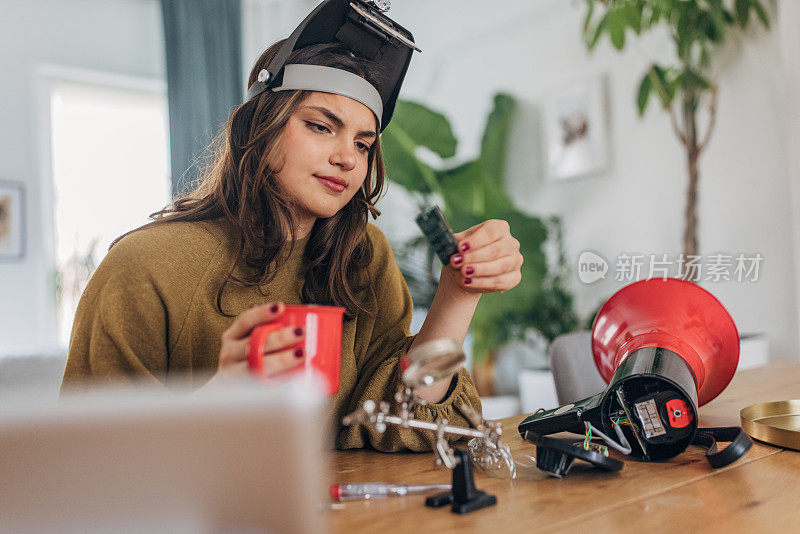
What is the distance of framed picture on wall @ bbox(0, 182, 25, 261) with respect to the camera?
141 inches

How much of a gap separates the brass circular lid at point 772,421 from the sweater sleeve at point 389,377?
364 mm

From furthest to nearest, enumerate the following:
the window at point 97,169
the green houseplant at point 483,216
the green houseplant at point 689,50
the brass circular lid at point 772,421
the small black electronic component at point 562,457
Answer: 1. the window at point 97,169
2. the green houseplant at point 483,216
3. the green houseplant at point 689,50
4. the brass circular lid at point 772,421
5. the small black electronic component at point 562,457

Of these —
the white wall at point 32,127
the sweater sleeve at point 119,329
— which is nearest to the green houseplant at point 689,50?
the sweater sleeve at point 119,329

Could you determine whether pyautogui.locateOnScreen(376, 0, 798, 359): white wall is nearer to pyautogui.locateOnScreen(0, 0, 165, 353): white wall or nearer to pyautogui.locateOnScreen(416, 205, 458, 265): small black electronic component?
pyautogui.locateOnScreen(0, 0, 165, 353): white wall

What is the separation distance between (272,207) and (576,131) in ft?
8.55

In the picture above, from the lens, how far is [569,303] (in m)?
3.33

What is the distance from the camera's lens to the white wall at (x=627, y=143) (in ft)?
8.93

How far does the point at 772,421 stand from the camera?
921 mm

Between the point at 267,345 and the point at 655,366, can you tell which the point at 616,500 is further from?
the point at 267,345

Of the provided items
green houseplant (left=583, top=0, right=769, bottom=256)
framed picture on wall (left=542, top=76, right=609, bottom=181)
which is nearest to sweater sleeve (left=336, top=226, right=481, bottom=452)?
green houseplant (left=583, top=0, right=769, bottom=256)

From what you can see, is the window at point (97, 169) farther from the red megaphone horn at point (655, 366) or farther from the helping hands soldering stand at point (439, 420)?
the helping hands soldering stand at point (439, 420)

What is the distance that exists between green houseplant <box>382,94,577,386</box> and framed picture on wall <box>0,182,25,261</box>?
2.00 m

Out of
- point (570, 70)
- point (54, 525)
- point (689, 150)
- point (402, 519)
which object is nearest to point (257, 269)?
point (402, 519)

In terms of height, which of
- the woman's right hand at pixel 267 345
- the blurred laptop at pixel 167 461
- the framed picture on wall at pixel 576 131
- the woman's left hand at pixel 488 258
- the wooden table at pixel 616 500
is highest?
the framed picture on wall at pixel 576 131
